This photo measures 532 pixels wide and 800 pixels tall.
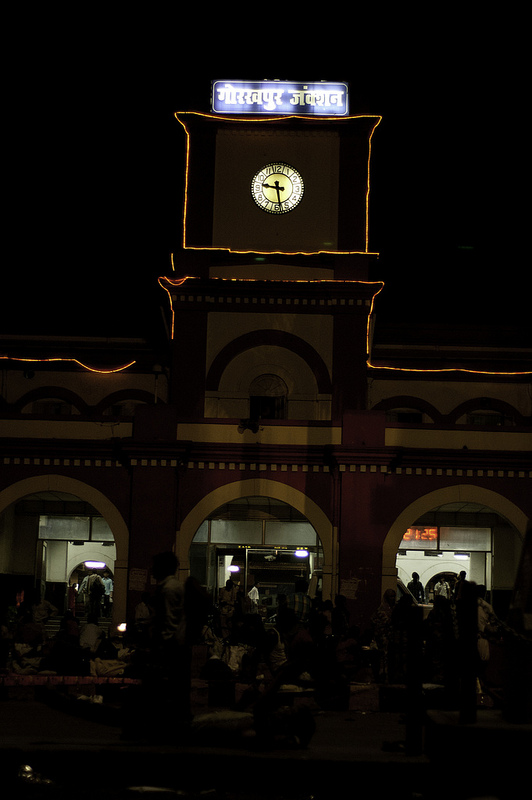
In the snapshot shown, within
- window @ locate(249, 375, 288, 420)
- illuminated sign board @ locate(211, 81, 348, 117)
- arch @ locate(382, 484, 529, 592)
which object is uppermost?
illuminated sign board @ locate(211, 81, 348, 117)

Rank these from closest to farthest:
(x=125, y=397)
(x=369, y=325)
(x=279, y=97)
Result: (x=369, y=325) < (x=279, y=97) < (x=125, y=397)

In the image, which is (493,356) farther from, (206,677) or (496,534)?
(206,677)

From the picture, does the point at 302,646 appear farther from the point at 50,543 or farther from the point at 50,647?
the point at 50,543

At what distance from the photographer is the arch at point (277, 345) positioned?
2355 cm

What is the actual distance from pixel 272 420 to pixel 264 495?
1678 millimetres

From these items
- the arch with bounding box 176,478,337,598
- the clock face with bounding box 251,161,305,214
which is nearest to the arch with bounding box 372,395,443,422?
the arch with bounding box 176,478,337,598

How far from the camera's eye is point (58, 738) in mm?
9867

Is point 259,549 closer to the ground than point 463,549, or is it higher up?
closer to the ground

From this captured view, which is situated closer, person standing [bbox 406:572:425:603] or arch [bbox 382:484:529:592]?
arch [bbox 382:484:529:592]

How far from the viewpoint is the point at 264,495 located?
21469 mm

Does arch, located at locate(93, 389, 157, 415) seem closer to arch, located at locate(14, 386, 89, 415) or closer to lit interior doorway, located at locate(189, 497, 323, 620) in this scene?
arch, located at locate(14, 386, 89, 415)

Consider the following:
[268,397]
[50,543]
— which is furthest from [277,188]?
[50,543]

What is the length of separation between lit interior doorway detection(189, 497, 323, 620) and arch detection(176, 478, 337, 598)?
5.91 ft

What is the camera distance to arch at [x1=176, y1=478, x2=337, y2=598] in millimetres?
20922
